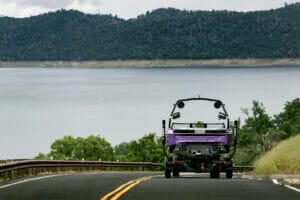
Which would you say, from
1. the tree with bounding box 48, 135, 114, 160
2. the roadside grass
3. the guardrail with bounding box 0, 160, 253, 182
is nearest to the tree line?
the tree with bounding box 48, 135, 114, 160

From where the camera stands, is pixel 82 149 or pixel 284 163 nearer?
pixel 284 163

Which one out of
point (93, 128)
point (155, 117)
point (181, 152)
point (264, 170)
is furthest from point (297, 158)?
point (155, 117)

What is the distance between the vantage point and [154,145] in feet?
351

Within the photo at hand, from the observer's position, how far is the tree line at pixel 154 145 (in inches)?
3819

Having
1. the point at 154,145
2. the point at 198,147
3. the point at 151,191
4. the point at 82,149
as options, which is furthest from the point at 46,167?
the point at 154,145

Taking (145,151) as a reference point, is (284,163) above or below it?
above

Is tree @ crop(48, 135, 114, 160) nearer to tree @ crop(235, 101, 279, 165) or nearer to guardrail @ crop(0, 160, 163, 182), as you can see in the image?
tree @ crop(235, 101, 279, 165)

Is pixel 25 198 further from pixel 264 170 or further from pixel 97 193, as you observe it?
pixel 264 170

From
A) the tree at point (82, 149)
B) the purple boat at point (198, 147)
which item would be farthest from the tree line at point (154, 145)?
the purple boat at point (198, 147)

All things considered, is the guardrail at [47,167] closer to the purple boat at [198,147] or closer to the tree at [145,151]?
the purple boat at [198,147]

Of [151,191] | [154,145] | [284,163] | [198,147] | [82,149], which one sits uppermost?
[198,147]

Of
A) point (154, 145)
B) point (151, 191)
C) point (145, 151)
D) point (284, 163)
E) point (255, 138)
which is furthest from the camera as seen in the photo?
point (145, 151)

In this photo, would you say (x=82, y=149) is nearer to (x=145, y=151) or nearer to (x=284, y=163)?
(x=145, y=151)

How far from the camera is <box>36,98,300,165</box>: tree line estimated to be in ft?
318
